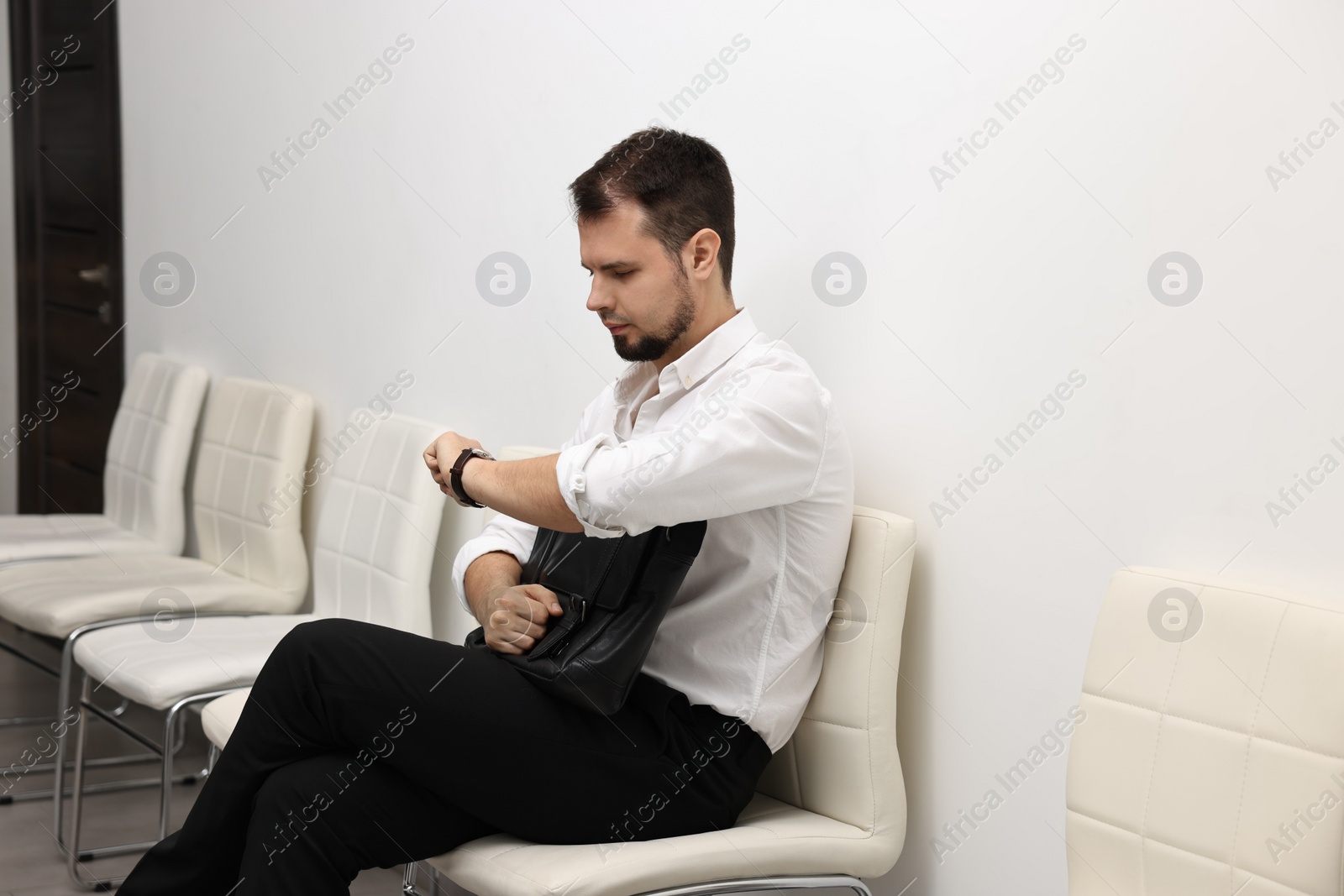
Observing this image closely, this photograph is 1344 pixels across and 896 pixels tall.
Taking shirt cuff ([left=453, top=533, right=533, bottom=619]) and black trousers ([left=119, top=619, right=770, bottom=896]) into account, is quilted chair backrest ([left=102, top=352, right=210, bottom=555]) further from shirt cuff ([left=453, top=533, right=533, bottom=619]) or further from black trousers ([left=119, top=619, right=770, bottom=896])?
black trousers ([left=119, top=619, right=770, bottom=896])

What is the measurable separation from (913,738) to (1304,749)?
0.62m

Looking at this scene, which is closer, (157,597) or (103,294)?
(157,597)

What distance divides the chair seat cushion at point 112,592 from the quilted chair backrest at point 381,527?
225 millimetres

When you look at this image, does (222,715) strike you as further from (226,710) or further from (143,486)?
(143,486)

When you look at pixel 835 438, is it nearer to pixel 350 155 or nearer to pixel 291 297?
pixel 350 155

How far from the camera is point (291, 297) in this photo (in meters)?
3.23

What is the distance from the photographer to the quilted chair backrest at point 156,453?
10.9 ft

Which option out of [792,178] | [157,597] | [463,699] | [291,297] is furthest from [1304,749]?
[291,297]

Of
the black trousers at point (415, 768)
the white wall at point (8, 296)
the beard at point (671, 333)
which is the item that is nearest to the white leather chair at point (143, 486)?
the white wall at point (8, 296)

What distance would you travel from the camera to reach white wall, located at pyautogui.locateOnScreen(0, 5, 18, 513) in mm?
4652

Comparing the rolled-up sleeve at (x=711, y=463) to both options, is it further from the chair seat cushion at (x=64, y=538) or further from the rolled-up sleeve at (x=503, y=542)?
the chair seat cushion at (x=64, y=538)

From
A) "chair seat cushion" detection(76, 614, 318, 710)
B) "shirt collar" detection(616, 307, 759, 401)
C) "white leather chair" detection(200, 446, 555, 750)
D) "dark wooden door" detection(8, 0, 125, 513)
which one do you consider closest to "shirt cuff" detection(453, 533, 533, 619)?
"white leather chair" detection(200, 446, 555, 750)

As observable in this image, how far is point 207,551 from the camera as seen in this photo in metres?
3.21

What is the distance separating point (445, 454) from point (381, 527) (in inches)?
34.8
